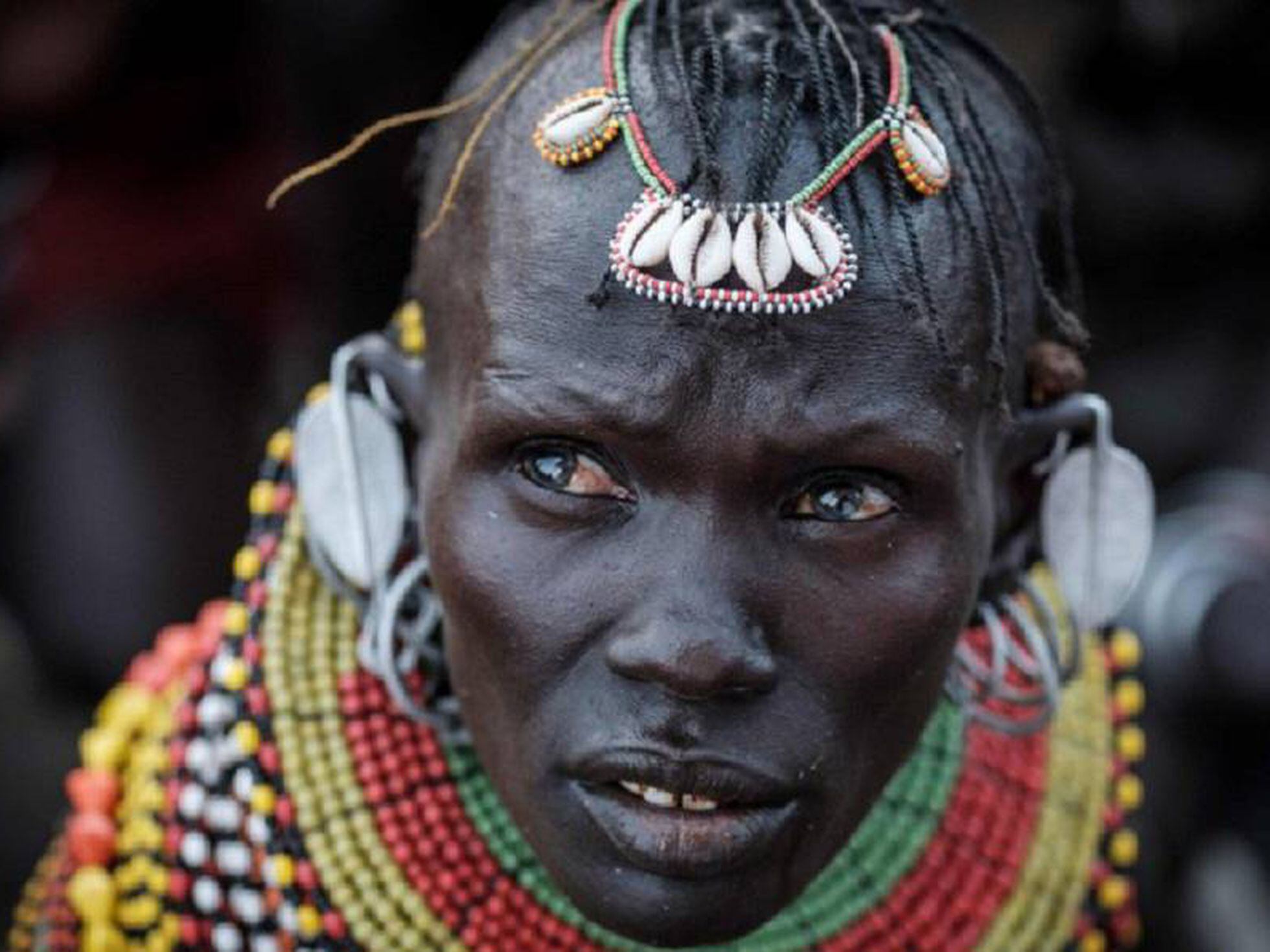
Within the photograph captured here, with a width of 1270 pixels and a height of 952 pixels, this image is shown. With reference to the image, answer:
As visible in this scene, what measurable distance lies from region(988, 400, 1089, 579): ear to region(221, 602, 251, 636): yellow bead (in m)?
0.87

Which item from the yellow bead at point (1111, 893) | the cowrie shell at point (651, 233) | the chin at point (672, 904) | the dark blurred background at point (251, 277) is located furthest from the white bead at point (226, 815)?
the dark blurred background at point (251, 277)

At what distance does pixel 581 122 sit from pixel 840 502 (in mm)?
456

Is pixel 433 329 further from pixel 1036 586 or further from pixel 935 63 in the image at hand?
pixel 1036 586

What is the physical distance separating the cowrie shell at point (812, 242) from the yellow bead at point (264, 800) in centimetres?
90

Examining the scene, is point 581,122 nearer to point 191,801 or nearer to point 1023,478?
point 1023,478

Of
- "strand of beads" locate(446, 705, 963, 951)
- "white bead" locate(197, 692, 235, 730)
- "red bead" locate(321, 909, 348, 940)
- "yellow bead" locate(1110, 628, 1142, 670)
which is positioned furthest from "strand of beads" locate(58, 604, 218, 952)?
"yellow bead" locate(1110, 628, 1142, 670)

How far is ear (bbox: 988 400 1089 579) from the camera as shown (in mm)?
2438

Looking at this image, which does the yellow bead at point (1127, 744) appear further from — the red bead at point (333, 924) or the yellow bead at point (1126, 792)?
the red bead at point (333, 924)

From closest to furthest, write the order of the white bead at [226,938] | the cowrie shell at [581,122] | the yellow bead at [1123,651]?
the cowrie shell at [581,122]
the white bead at [226,938]
the yellow bead at [1123,651]

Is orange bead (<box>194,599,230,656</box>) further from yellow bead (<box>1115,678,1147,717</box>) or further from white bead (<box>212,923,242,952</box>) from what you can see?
yellow bead (<box>1115,678,1147,717</box>)

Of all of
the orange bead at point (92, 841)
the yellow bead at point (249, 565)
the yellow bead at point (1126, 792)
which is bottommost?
the yellow bead at point (1126, 792)

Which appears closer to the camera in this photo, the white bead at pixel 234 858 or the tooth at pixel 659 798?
the tooth at pixel 659 798

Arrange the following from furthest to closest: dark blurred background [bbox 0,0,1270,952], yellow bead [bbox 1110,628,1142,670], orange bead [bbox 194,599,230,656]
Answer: dark blurred background [bbox 0,0,1270,952]
yellow bead [bbox 1110,628,1142,670]
orange bead [bbox 194,599,230,656]

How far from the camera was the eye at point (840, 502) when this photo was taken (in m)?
2.21
